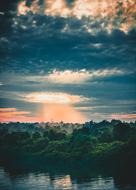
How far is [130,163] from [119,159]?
93.6 inches

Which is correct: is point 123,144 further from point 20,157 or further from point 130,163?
point 20,157

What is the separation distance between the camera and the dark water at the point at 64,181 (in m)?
49.2

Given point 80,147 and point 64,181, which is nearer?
point 64,181

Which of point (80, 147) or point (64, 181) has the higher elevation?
point (80, 147)

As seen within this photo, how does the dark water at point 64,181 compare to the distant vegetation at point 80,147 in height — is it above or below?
below

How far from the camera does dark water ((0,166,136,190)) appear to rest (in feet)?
162

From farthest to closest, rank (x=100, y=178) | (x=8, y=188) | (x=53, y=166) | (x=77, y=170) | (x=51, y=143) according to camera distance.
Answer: (x=51, y=143) < (x=53, y=166) < (x=77, y=170) < (x=100, y=178) < (x=8, y=188)

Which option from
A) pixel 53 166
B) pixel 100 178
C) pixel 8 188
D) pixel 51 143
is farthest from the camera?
pixel 51 143

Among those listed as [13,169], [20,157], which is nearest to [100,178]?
[13,169]

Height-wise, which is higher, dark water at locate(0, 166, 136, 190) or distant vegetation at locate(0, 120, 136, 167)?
distant vegetation at locate(0, 120, 136, 167)

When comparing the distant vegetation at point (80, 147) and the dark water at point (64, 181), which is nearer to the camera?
the dark water at point (64, 181)

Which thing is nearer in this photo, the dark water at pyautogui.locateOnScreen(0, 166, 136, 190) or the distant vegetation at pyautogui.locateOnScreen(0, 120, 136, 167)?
the dark water at pyautogui.locateOnScreen(0, 166, 136, 190)

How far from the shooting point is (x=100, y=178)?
5453cm

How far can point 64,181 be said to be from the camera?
54875 mm
